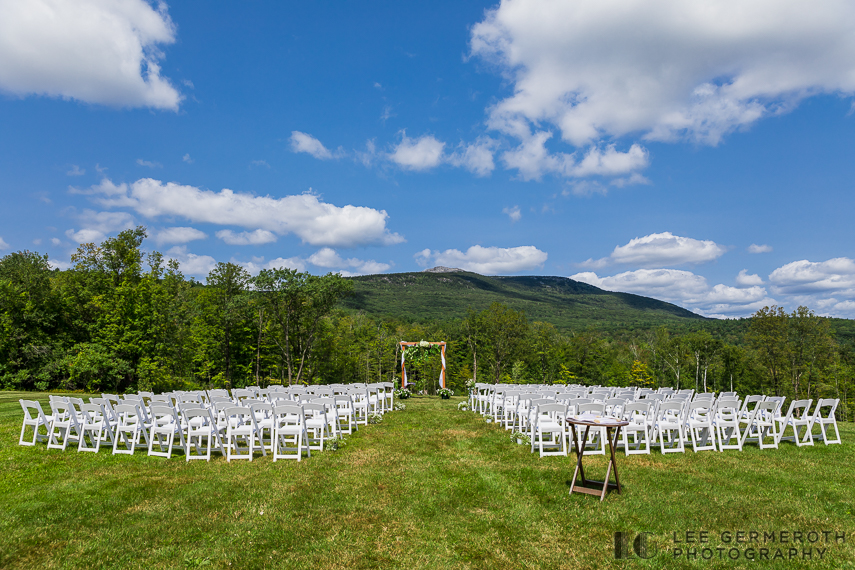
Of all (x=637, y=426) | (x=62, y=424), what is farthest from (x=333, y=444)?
(x=637, y=426)

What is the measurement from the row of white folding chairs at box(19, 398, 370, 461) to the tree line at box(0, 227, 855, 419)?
1515cm

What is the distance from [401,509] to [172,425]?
16.6 ft

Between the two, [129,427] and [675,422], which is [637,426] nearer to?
[675,422]

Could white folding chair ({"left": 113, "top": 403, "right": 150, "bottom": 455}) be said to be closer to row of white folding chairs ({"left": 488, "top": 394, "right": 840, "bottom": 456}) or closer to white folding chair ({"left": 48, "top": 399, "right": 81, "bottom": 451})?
white folding chair ({"left": 48, "top": 399, "right": 81, "bottom": 451})

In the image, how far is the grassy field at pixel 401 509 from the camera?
383 centimetres

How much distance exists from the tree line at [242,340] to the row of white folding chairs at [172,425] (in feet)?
49.7

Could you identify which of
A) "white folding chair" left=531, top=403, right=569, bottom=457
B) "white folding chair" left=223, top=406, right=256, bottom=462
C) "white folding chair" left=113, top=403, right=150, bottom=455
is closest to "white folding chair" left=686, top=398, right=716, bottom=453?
"white folding chair" left=531, top=403, right=569, bottom=457

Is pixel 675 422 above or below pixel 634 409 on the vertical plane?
below

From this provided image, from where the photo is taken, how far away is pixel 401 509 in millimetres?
4938

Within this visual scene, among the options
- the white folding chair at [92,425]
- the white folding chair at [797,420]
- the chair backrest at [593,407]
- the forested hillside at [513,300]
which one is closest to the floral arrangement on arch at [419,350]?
the chair backrest at [593,407]

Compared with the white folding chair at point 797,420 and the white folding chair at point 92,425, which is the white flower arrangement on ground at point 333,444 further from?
the white folding chair at point 797,420

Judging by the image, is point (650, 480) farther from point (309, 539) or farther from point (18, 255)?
point (18, 255)

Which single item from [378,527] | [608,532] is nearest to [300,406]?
[378,527]

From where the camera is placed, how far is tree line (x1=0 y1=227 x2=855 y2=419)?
27.0 metres
